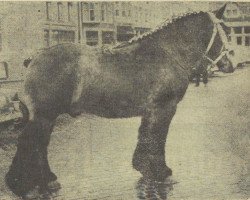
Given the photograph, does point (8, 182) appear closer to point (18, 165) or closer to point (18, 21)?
point (18, 165)

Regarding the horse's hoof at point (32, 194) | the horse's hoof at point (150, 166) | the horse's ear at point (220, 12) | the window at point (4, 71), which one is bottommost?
the horse's hoof at point (32, 194)

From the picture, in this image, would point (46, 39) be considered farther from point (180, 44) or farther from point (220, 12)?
point (220, 12)

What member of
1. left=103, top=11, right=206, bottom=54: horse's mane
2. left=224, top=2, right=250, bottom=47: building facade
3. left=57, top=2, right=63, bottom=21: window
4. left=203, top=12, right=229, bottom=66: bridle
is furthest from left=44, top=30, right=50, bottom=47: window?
A: left=224, top=2, right=250, bottom=47: building facade

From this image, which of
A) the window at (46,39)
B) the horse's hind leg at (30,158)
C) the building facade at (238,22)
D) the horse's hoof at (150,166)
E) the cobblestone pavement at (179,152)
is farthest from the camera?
the building facade at (238,22)

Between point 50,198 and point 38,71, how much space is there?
806mm

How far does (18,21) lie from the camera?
2.79 m

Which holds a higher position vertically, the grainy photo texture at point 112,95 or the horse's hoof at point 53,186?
the grainy photo texture at point 112,95

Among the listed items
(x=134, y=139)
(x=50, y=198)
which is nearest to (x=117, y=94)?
(x=134, y=139)

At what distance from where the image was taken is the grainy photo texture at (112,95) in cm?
278

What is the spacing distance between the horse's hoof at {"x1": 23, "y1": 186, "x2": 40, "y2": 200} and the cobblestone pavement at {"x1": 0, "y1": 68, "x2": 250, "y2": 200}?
85 mm

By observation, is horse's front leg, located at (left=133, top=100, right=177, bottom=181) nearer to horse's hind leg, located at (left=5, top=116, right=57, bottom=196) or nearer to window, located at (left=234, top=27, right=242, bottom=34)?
horse's hind leg, located at (left=5, top=116, right=57, bottom=196)

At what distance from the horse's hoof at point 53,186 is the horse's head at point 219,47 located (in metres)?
1.29

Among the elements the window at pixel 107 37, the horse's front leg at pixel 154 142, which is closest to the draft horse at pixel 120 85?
the horse's front leg at pixel 154 142

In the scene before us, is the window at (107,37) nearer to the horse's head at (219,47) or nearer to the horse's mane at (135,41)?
the horse's mane at (135,41)
